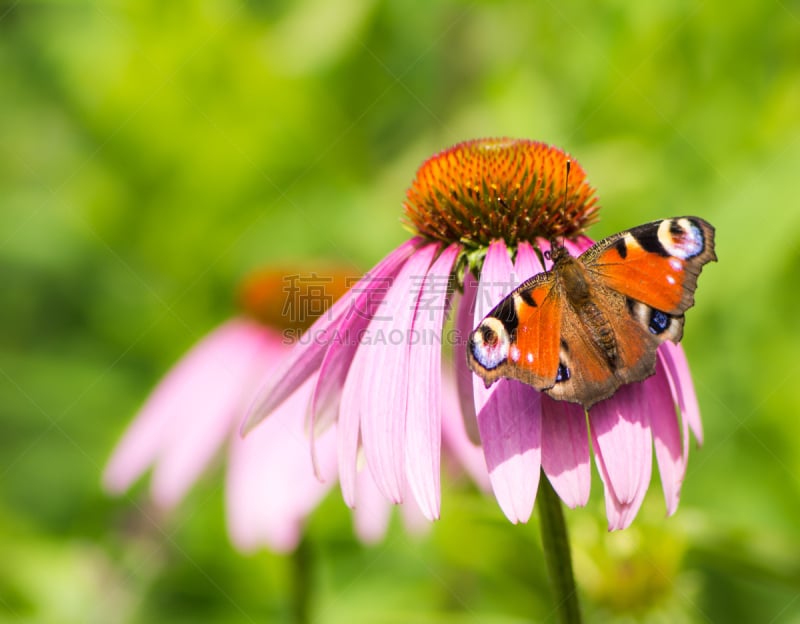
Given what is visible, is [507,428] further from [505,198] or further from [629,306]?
[505,198]

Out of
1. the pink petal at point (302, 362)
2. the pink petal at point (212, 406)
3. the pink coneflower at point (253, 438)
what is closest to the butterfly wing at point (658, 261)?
the pink petal at point (302, 362)

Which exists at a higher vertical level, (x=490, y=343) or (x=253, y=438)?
(x=253, y=438)

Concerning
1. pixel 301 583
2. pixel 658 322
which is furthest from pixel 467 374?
pixel 301 583

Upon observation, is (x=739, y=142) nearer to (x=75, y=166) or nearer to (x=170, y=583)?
(x=170, y=583)

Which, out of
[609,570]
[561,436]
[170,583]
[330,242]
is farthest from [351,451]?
[330,242]

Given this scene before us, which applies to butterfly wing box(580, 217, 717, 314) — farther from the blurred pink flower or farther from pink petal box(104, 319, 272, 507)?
pink petal box(104, 319, 272, 507)

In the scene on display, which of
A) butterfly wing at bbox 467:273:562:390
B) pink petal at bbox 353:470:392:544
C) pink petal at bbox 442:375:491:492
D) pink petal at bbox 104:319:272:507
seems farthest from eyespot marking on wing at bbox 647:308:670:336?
pink petal at bbox 104:319:272:507
